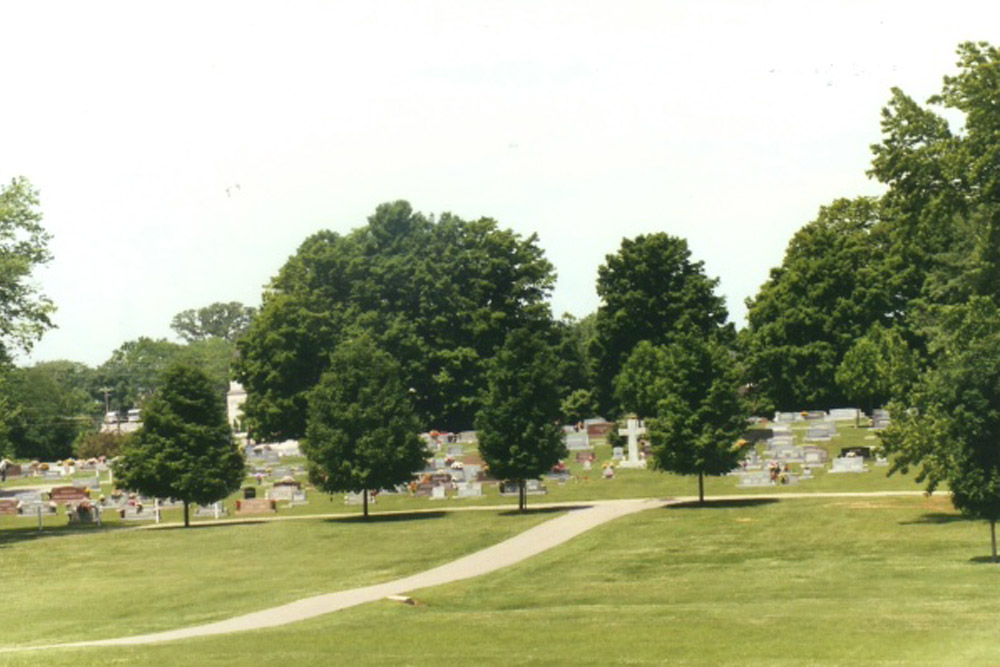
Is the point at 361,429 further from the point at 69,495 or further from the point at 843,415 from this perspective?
the point at 843,415

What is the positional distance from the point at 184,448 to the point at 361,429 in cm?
794

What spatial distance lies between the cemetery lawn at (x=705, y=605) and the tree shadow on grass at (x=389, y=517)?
10969mm

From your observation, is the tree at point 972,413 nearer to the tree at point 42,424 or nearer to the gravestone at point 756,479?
the gravestone at point 756,479

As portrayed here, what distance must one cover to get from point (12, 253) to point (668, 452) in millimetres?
33337

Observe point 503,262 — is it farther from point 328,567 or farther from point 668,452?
point 328,567

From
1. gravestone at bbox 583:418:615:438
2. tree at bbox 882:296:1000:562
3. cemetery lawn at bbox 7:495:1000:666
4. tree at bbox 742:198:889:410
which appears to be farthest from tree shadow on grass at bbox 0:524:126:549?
tree at bbox 742:198:889:410

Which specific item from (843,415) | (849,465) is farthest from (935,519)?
(843,415)

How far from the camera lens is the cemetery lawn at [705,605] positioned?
30.2 m

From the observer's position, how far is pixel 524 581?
159 ft

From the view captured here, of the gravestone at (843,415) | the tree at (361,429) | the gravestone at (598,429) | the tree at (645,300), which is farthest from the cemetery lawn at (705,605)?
the tree at (645,300)

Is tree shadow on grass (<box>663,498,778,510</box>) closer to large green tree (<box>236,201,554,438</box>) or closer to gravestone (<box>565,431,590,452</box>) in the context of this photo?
gravestone (<box>565,431,590,452</box>)

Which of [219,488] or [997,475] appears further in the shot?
[219,488]

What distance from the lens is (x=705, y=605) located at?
38.9 m

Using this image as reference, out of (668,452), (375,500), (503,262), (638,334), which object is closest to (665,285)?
(638,334)
